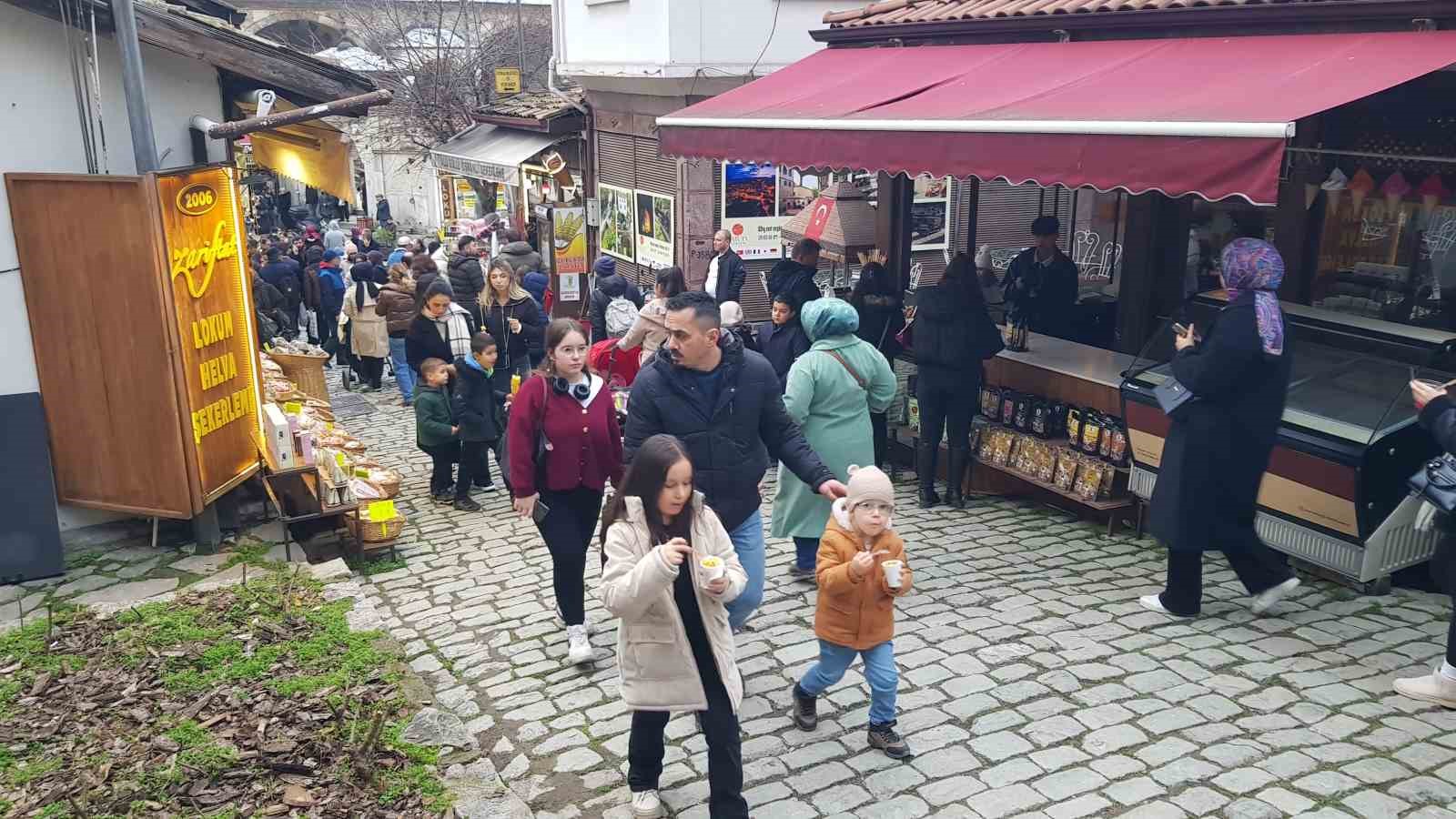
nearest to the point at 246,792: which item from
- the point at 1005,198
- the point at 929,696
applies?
the point at 929,696

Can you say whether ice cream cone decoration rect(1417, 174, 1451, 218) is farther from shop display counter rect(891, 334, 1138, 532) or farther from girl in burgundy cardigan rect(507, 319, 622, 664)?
girl in burgundy cardigan rect(507, 319, 622, 664)

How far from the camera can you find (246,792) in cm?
468

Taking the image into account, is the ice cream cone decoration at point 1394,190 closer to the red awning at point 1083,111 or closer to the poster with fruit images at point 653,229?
the red awning at point 1083,111

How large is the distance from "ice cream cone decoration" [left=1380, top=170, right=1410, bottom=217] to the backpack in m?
6.26

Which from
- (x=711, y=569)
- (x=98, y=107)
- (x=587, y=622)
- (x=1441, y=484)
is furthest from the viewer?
(x=98, y=107)

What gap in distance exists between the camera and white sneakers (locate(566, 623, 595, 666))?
5863 millimetres

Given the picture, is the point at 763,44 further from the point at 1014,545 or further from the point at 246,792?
the point at 246,792

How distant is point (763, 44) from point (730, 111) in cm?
583

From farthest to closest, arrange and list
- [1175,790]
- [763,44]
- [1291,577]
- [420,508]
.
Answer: [763,44] → [420,508] → [1291,577] → [1175,790]

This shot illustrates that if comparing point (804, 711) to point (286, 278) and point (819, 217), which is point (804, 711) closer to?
point (819, 217)

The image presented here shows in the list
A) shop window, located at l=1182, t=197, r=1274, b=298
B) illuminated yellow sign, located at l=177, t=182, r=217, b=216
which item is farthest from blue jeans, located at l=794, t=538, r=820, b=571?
shop window, located at l=1182, t=197, r=1274, b=298

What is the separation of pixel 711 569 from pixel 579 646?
2.29 meters

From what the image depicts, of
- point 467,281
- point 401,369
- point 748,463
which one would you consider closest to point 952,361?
point 748,463

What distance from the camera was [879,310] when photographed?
959cm
